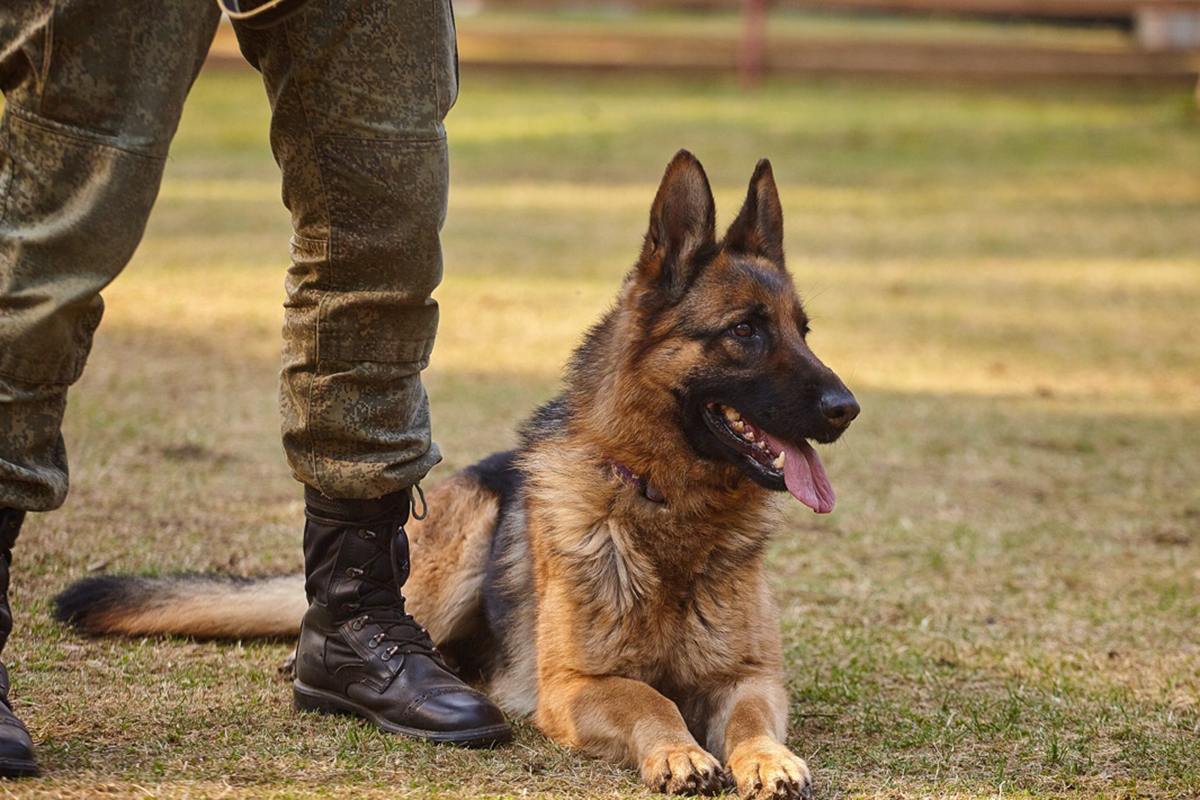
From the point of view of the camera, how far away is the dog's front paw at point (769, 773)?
2764mm

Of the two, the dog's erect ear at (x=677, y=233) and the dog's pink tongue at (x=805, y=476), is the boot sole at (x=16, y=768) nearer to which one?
the dog's pink tongue at (x=805, y=476)

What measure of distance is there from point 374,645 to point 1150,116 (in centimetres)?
1673

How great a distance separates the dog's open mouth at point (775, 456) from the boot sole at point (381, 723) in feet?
2.75

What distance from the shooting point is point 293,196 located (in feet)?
9.43

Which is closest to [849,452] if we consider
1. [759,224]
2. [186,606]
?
[759,224]

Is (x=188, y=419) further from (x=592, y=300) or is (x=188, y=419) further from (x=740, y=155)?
(x=740, y=155)

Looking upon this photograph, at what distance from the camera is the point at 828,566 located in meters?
4.88

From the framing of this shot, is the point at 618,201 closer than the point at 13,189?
No

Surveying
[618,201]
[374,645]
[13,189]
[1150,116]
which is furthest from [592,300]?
[1150,116]

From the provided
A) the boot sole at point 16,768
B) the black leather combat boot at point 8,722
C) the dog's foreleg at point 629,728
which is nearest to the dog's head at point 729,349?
the dog's foreleg at point 629,728

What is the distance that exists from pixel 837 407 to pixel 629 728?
87 cm

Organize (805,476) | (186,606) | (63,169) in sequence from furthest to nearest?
1. (186,606)
2. (805,476)
3. (63,169)

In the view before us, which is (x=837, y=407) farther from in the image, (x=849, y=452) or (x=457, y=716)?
(x=849, y=452)

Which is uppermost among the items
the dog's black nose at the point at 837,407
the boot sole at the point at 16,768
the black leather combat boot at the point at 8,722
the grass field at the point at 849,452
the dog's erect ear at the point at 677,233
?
the dog's erect ear at the point at 677,233
